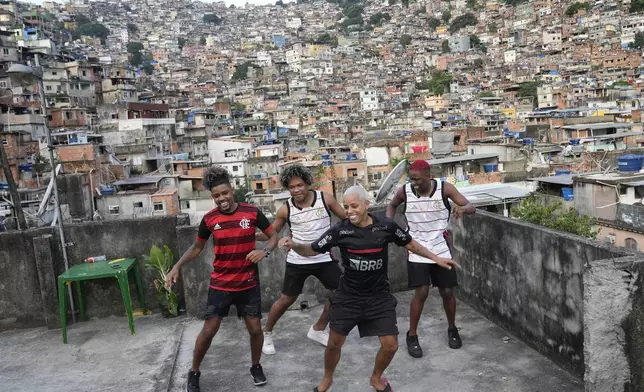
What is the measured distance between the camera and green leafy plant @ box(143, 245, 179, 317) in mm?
5555

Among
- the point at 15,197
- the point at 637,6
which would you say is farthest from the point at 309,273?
the point at 637,6

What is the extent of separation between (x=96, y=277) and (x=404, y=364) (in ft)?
8.61

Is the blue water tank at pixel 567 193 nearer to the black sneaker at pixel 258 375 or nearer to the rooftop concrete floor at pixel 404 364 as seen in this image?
the rooftop concrete floor at pixel 404 364

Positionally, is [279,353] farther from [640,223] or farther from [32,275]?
[640,223]

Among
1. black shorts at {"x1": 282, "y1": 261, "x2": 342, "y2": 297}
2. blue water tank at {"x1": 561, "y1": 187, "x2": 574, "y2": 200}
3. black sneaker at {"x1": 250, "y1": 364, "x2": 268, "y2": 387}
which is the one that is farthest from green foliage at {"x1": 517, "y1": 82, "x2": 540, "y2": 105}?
black sneaker at {"x1": 250, "y1": 364, "x2": 268, "y2": 387}

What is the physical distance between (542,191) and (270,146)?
22.3m

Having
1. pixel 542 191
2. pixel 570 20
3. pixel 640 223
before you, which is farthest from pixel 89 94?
pixel 570 20

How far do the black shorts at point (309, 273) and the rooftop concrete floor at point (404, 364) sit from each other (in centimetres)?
52

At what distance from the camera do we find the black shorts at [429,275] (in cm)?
451

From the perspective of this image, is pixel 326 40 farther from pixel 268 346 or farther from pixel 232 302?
pixel 232 302

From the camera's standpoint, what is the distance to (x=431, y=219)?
14.7 ft

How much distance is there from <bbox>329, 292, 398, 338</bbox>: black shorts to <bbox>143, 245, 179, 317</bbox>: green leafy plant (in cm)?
234

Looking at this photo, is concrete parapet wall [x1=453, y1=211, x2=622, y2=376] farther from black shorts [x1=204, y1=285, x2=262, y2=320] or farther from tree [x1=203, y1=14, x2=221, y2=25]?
tree [x1=203, y1=14, x2=221, y2=25]

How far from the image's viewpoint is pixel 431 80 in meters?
103
